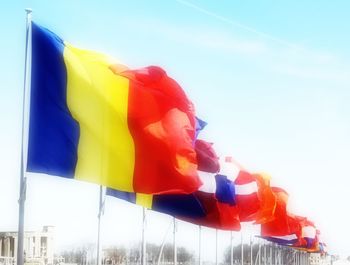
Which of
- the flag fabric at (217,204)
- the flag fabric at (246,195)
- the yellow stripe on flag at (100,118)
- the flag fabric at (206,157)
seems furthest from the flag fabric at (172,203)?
the yellow stripe on flag at (100,118)

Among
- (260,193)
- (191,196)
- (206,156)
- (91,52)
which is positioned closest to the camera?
(91,52)

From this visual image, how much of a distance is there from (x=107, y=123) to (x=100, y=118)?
0.17 meters

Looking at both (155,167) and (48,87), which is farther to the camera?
(155,167)

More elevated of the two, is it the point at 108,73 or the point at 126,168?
the point at 108,73

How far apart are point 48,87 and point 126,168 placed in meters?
2.02

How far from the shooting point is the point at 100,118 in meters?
11.8

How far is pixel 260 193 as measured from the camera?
23031mm

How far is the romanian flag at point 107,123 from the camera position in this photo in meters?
11.2

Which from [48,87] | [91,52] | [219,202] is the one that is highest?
[91,52]

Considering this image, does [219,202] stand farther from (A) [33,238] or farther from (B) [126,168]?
(A) [33,238]

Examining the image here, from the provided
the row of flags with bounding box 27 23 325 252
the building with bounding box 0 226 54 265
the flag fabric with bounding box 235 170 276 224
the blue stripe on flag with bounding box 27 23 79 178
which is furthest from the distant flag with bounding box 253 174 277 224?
the building with bounding box 0 226 54 265

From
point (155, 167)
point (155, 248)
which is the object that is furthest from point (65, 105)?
point (155, 248)

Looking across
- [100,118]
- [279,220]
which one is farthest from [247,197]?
[279,220]

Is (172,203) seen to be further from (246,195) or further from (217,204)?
(246,195)
